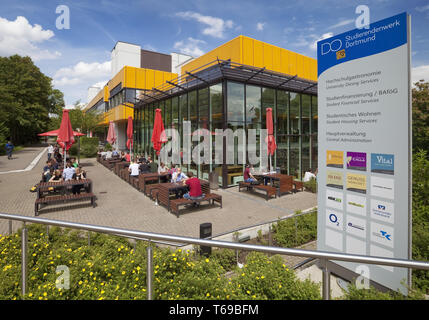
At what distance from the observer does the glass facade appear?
12.8 meters

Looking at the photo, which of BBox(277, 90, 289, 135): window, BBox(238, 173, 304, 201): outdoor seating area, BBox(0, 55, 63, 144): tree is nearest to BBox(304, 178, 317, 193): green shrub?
BBox(238, 173, 304, 201): outdoor seating area

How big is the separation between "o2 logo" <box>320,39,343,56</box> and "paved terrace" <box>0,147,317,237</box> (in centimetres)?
488

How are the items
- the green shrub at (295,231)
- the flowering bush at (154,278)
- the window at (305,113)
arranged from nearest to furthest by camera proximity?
the flowering bush at (154,278) < the green shrub at (295,231) < the window at (305,113)

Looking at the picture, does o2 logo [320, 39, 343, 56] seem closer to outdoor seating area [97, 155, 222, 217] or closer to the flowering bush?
the flowering bush

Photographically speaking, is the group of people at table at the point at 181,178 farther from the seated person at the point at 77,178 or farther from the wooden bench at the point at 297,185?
the wooden bench at the point at 297,185

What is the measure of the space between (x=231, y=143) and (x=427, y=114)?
2128 centimetres

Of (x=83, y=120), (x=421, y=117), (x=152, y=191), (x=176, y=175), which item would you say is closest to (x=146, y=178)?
(x=152, y=191)

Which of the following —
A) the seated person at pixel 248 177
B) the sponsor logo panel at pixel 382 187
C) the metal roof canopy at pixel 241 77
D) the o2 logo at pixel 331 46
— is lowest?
the seated person at pixel 248 177

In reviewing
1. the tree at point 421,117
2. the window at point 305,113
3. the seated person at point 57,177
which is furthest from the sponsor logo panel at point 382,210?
the tree at point 421,117

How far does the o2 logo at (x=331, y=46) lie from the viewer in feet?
13.8

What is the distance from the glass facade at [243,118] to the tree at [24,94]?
32134 millimetres

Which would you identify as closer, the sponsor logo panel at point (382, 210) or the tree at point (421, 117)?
the sponsor logo panel at point (382, 210)
